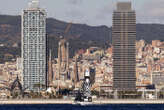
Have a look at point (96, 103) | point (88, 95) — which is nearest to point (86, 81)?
point (88, 95)

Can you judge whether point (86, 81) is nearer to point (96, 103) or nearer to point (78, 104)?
point (78, 104)

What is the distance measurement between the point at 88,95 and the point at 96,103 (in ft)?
62.9

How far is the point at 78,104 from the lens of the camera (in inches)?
7200

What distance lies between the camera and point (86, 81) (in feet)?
591

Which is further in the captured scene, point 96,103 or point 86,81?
point 96,103

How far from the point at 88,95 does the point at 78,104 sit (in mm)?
4535
